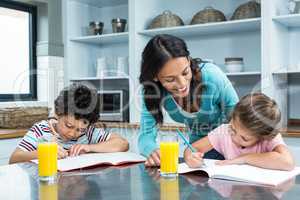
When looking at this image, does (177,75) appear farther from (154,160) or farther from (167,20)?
(167,20)

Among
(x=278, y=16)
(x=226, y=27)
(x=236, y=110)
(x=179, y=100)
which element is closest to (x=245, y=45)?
(x=226, y=27)

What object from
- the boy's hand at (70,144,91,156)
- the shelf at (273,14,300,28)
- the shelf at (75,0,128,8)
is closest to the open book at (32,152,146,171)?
the boy's hand at (70,144,91,156)

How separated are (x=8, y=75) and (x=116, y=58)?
974 mm

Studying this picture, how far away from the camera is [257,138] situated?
133 cm

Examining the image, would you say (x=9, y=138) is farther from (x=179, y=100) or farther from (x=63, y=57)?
(x=179, y=100)

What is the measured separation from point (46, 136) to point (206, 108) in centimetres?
71

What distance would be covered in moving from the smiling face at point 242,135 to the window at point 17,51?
99.0 inches

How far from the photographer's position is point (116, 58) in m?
3.56

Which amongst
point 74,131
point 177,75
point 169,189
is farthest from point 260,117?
point 74,131

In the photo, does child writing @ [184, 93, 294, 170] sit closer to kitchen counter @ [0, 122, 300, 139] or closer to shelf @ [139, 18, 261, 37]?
kitchen counter @ [0, 122, 300, 139]

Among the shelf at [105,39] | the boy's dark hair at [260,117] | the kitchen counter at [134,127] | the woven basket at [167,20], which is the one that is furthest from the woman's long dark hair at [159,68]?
the shelf at [105,39]

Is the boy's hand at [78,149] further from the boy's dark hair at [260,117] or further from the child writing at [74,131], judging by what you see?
the boy's dark hair at [260,117]

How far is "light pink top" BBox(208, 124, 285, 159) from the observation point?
1.34 m

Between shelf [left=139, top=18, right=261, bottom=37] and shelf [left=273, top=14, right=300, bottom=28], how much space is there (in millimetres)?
141
